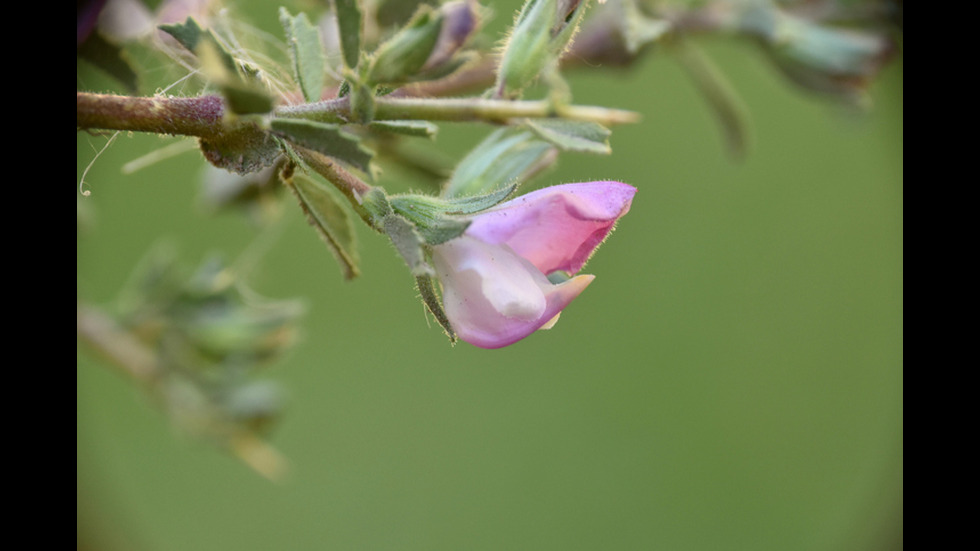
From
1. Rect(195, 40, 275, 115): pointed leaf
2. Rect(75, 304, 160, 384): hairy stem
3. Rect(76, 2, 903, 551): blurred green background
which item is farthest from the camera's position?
Rect(76, 2, 903, 551): blurred green background

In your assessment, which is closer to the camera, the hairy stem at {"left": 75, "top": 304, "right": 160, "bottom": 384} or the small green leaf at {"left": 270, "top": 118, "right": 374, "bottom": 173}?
the small green leaf at {"left": 270, "top": 118, "right": 374, "bottom": 173}

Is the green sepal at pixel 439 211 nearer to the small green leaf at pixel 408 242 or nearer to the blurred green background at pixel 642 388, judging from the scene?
the small green leaf at pixel 408 242

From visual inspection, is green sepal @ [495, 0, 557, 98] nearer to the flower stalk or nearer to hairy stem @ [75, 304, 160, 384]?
the flower stalk

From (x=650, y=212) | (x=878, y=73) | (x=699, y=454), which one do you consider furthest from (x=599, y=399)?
(x=878, y=73)

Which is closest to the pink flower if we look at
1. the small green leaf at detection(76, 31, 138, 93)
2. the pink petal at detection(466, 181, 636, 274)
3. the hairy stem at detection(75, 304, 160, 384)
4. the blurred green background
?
the pink petal at detection(466, 181, 636, 274)

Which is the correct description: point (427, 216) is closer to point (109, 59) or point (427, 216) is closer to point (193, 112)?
point (193, 112)

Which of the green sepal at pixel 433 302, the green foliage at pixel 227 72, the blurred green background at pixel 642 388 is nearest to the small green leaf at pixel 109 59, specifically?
the green foliage at pixel 227 72

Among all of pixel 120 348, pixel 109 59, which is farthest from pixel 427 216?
pixel 120 348
